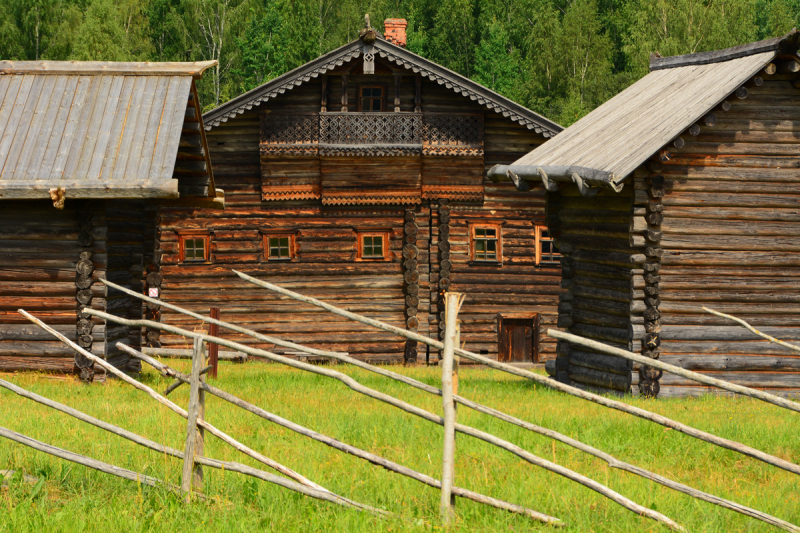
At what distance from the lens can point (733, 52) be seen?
15.7m

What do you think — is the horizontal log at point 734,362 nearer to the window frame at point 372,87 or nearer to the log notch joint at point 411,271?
the log notch joint at point 411,271

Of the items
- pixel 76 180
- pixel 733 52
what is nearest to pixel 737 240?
pixel 733 52

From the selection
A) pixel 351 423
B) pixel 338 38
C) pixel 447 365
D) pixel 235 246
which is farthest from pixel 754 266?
pixel 338 38

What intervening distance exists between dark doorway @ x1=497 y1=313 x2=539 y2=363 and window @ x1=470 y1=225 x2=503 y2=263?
1.54 m

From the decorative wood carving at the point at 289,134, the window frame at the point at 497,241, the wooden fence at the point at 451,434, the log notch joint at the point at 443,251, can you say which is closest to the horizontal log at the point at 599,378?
the log notch joint at the point at 443,251

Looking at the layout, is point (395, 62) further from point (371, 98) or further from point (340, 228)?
point (340, 228)

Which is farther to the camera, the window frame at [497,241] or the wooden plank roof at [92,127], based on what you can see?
the window frame at [497,241]

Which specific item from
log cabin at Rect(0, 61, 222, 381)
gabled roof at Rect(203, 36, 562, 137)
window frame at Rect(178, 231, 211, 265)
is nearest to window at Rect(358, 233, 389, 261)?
window frame at Rect(178, 231, 211, 265)

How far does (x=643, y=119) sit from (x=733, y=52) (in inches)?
81.7

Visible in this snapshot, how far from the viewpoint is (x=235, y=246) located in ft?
71.7

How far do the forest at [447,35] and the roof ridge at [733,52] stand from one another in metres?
26.5

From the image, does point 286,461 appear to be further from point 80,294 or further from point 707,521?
point 80,294

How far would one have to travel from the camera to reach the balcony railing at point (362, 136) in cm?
2117

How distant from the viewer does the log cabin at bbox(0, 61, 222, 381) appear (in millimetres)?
12633
